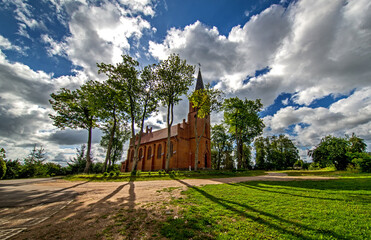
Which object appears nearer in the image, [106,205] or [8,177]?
[106,205]

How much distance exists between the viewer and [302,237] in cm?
288

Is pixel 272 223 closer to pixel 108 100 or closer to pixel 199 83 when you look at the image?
pixel 108 100

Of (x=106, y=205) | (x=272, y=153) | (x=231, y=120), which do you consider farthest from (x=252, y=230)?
(x=272, y=153)

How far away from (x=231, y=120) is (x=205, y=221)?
94.5ft

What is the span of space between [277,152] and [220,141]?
2112 centimetres

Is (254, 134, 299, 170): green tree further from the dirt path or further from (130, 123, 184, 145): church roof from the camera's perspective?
the dirt path

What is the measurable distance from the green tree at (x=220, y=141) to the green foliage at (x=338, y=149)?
812 inches

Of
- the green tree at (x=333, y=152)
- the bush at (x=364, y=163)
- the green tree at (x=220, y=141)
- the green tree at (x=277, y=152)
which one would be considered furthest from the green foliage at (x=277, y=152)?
the bush at (x=364, y=163)

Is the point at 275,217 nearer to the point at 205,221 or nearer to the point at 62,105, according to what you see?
the point at 205,221

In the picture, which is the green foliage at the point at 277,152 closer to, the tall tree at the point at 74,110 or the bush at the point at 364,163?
the bush at the point at 364,163

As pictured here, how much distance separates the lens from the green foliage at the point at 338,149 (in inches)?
879

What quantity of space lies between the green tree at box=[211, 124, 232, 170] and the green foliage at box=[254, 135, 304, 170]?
11.3 metres

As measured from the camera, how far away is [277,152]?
49875mm

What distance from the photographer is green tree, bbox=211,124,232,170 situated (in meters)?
44.4
